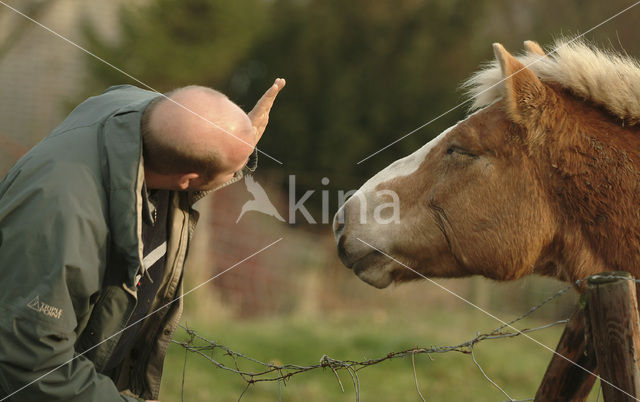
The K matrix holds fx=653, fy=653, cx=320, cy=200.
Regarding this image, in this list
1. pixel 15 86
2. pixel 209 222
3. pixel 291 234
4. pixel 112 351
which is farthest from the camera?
pixel 15 86

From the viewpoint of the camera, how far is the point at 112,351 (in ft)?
8.28

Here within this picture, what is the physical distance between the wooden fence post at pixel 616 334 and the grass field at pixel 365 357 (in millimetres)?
4541

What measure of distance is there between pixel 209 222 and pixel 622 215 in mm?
9971

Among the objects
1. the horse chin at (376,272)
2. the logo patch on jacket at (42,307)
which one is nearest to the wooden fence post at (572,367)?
the horse chin at (376,272)

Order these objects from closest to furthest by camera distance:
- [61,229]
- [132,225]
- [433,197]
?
[61,229], [132,225], [433,197]

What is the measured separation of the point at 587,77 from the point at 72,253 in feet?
Result: 7.85

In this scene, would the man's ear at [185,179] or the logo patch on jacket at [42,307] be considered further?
the man's ear at [185,179]

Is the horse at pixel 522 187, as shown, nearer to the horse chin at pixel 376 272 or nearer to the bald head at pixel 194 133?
the horse chin at pixel 376 272

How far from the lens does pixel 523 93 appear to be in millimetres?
3084

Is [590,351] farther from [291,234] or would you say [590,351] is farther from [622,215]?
[291,234]

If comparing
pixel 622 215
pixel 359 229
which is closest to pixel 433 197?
pixel 359 229

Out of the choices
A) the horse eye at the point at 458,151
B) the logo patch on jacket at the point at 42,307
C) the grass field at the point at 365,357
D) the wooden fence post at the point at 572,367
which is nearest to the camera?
the logo patch on jacket at the point at 42,307

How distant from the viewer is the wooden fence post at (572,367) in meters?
2.32

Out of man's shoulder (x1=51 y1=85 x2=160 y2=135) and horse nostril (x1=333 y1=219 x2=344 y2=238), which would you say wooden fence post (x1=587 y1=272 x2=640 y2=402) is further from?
man's shoulder (x1=51 y1=85 x2=160 y2=135)
